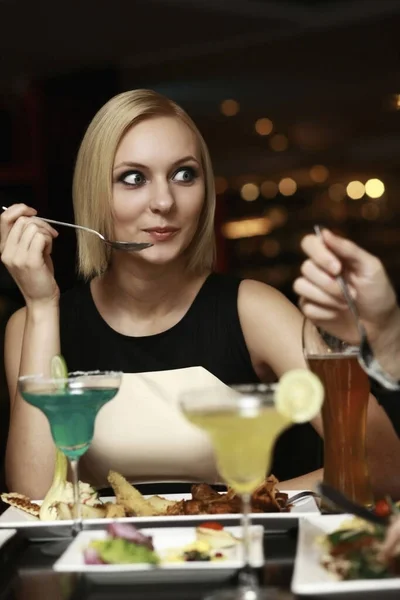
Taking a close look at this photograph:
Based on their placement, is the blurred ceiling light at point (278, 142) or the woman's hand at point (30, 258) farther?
the blurred ceiling light at point (278, 142)

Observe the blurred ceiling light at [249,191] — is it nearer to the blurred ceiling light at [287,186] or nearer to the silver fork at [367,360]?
the blurred ceiling light at [287,186]

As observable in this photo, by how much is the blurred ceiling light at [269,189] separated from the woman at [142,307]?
8.45m

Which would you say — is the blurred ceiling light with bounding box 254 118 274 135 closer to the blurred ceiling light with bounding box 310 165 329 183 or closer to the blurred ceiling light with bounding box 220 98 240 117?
the blurred ceiling light with bounding box 220 98 240 117

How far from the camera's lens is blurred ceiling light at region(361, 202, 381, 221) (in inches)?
411

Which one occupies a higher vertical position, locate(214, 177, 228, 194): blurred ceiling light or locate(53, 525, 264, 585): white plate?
locate(214, 177, 228, 194): blurred ceiling light

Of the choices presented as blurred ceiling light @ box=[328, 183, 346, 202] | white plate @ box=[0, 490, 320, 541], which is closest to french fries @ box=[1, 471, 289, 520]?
white plate @ box=[0, 490, 320, 541]

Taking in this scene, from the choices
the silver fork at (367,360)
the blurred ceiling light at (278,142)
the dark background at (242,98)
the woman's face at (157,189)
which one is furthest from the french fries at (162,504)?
the blurred ceiling light at (278,142)

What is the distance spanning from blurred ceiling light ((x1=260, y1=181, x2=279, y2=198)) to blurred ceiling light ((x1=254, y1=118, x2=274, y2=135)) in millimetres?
1153

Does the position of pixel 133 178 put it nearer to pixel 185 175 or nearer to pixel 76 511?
pixel 185 175

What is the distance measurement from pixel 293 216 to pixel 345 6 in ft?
14.3

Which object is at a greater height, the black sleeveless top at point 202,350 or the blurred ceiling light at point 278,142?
the blurred ceiling light at point 278,142

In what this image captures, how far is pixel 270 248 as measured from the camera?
10711 mm

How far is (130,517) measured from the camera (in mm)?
1610

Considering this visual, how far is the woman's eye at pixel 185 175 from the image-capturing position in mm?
2363
